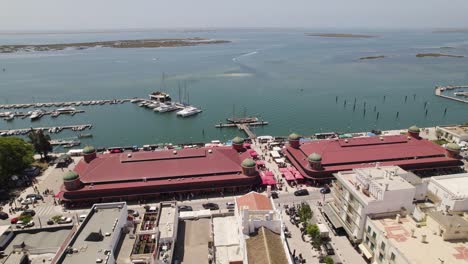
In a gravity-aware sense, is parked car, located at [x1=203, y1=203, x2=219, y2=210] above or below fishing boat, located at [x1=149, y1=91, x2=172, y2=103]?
below

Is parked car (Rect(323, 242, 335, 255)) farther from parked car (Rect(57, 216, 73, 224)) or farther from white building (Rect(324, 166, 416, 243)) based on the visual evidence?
parked car (Rect(57, 216, 73, 224))

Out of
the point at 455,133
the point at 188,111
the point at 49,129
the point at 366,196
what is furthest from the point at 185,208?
the point at 455,133

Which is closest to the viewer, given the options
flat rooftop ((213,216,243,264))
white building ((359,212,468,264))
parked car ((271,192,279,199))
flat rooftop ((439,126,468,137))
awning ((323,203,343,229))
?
white building ((359,212,468,264))

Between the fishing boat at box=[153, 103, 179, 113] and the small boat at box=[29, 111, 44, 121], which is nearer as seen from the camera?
the small boat at box=[29, 111, 44, 121]

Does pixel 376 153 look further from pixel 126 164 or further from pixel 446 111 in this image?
pixel 446 111

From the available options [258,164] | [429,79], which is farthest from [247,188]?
[429,79]

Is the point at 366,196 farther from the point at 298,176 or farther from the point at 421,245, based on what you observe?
the point at 298,176

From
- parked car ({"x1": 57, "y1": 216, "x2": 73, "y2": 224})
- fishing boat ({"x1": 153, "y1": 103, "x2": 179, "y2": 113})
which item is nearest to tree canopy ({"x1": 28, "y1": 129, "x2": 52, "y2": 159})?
parked car ({"x1": 57, "y1": 216, "x2": 73, "y2": 224})
